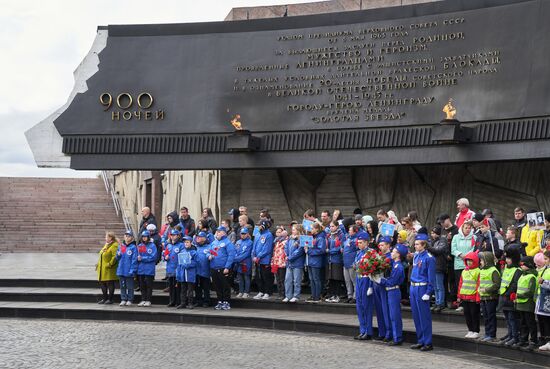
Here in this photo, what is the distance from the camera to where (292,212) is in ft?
68.2

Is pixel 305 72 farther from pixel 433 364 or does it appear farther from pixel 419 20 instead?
pixel 433 364

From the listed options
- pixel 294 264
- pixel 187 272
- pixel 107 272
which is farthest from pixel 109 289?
pixel 294 264

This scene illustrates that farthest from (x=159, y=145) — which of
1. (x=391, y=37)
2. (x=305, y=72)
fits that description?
(x=391, y=37)

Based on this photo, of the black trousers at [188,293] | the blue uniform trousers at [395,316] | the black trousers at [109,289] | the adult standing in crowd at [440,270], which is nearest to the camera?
the blue uniform trousers at [395,316]

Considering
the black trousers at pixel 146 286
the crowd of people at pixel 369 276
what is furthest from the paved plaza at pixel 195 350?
the black trousers at pixel 146 286

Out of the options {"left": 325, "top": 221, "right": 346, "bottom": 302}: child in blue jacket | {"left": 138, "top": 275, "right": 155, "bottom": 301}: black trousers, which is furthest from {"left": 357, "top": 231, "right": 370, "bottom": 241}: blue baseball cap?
{"left": 138, "top": 275, "right": 155, "bottom": 301}: black trousers

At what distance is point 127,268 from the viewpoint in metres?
19.0

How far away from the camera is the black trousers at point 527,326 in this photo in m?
12.8

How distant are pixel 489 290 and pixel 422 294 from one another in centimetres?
109

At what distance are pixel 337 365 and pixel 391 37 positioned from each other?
27.6ft

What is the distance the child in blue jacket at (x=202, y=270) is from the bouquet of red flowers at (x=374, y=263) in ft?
15.5

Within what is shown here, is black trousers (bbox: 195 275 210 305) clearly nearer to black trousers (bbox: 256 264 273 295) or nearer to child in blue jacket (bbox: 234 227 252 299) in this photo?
child in blue jacket (bbox: 234 227 252 299)

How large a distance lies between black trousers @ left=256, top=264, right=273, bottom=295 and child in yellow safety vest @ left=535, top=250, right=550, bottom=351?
7142 millimetres

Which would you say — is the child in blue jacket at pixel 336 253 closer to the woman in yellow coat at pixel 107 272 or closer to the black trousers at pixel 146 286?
the black trousers at pixel 146 286
